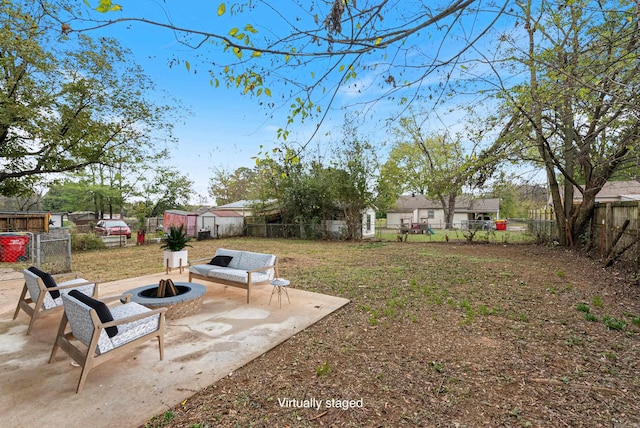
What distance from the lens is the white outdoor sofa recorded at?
481 cm


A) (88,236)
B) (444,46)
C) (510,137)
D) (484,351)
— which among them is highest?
(510,137)

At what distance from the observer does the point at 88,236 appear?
40.6 ft

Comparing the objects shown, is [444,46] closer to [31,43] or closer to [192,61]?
[192,61]

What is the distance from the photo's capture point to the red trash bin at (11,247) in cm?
891

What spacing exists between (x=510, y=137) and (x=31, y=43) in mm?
13413

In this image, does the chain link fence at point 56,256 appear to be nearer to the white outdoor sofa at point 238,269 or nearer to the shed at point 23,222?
the white outdoor sofa at point 238,269

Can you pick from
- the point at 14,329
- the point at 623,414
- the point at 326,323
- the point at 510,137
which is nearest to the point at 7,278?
the point at 14,329

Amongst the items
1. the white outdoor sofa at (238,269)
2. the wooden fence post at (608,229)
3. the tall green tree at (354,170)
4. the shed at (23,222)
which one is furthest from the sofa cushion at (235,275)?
the shed at (23,222)

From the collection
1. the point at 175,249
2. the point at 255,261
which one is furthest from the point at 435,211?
the point at 175,249

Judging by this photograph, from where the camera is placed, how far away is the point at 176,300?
12.3ft

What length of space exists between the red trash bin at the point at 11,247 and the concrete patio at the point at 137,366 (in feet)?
21.7

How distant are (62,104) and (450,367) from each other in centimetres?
1367

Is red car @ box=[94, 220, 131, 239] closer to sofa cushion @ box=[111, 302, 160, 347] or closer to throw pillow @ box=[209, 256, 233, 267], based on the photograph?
throw pillow @ box=[209, 256, 233, 267]

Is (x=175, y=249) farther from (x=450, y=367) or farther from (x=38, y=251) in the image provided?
(x=450, y=367)
